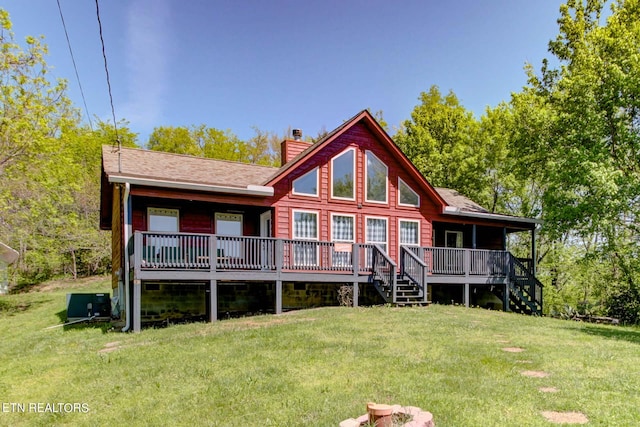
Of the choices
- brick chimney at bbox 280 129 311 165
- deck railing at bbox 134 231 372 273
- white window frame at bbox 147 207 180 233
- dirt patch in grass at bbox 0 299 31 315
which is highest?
brick chimney at bbox 280 129 311 165

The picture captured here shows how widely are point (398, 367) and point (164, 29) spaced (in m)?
9.96

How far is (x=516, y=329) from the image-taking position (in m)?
9.99

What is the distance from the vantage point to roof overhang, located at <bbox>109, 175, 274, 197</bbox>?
10.8 m

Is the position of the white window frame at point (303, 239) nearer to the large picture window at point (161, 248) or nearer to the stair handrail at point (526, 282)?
the large picture window at point (161, 248)

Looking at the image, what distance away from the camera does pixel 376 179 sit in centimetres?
1582

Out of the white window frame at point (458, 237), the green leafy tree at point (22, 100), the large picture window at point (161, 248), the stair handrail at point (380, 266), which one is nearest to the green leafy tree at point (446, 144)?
the white window frame at point (458, 237)

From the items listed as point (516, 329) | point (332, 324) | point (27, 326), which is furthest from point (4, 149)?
point (516, 329)

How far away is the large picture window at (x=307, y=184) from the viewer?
1428cm

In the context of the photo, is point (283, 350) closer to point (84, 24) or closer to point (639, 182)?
point (84, 24)

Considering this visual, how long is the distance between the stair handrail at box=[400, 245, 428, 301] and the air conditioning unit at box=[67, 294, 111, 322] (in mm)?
9601

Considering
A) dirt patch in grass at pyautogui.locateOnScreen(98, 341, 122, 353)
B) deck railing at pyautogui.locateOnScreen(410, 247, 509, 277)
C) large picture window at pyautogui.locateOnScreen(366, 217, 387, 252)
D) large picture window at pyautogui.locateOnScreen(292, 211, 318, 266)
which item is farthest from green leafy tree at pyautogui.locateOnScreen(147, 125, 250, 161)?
dirt patch in grass at pyautogui.locateOnScreen(98, 341, 122, 353)

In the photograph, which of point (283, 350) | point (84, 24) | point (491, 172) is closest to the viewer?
point (283, 350)

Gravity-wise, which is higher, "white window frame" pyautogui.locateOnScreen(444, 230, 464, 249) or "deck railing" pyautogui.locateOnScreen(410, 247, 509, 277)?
"white window frame" pyautogui.locateOnScreen(444, 230, 464, 249)

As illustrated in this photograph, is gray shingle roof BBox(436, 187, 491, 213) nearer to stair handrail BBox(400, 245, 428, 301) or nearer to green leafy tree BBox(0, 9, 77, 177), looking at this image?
stair handrail BBox(400, 245, 428, 301)
